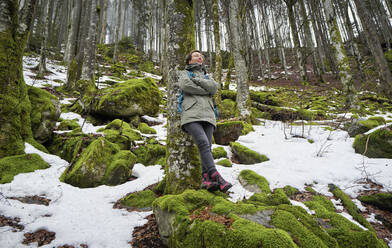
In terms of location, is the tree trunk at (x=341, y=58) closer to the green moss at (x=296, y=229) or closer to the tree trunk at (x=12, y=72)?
the green moss at (x=296, y=229)

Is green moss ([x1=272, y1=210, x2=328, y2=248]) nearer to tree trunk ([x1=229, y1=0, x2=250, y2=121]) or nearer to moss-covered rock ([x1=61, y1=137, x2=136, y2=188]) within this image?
moss-covered rock ([x1=61, y1=137, x2=136, y2=188])

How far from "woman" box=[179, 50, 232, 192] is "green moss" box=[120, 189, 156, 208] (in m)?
1.04

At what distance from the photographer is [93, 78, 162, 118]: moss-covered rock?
6.37 meters

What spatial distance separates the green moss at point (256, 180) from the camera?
9.43 feet

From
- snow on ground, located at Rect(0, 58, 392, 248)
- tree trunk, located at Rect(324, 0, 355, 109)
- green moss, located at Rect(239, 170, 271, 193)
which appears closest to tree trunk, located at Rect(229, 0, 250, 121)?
snow on ground, located at Rect(0, 58, 392, 248)

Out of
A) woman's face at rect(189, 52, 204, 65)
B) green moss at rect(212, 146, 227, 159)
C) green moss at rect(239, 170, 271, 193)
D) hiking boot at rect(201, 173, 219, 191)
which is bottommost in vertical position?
green moss at rect(239, 170, 271, 193)

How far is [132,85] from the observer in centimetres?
693

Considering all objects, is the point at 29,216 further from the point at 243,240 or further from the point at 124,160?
the point at 243,240

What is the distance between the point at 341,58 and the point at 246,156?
724 centimetres

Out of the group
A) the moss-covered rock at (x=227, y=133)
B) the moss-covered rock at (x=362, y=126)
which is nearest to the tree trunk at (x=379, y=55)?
the moss-covered rock at (x=362, y=126)

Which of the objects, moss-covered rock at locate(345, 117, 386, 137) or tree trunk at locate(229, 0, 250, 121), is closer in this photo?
moss-covered rock at locate(345, 117, 386, 137)

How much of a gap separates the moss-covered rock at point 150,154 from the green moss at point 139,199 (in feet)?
4.35

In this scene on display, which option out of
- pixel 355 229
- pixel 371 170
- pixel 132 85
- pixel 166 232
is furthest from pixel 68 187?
pixel 371 170

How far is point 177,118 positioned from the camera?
2762 mm
